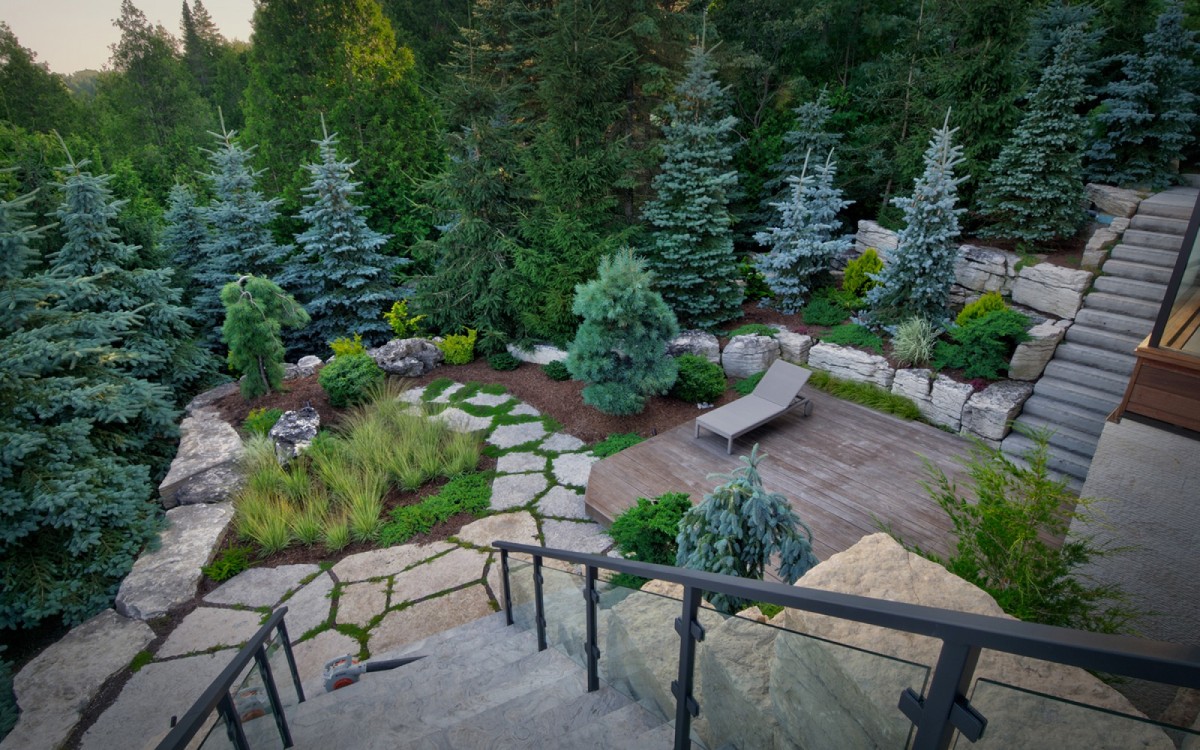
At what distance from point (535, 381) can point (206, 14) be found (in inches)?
1131

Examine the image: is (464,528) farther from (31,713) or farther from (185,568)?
(31,713)


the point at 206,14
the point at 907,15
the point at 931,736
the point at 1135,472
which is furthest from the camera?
the point at 206,14

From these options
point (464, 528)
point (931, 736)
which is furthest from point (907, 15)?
point (931, 736)

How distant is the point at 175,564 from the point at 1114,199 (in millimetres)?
12552

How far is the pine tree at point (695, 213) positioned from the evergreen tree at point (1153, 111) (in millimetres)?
5477

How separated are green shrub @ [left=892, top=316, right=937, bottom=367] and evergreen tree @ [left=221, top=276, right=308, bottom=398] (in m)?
8.18

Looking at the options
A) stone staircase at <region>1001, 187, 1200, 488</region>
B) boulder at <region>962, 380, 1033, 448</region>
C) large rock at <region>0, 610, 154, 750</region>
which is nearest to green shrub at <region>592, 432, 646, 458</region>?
boulder at <region>962, 380, 1033, 448</region>

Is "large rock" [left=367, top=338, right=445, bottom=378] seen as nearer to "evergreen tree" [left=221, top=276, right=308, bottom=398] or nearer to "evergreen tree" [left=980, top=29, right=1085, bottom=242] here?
"evergreen tree" [left=221, top=276, right=308, bottom=398]

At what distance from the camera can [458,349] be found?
9.64m

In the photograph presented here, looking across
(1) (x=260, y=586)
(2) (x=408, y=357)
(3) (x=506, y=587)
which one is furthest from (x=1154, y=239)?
(1) (x=260, y=586)

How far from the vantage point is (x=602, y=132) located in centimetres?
900

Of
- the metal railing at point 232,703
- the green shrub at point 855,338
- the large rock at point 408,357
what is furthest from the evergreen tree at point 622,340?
the metal railing at point 232,703

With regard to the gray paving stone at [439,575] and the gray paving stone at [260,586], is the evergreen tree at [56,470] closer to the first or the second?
the gray paving stone at [260,586]

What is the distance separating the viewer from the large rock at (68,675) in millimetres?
3957
